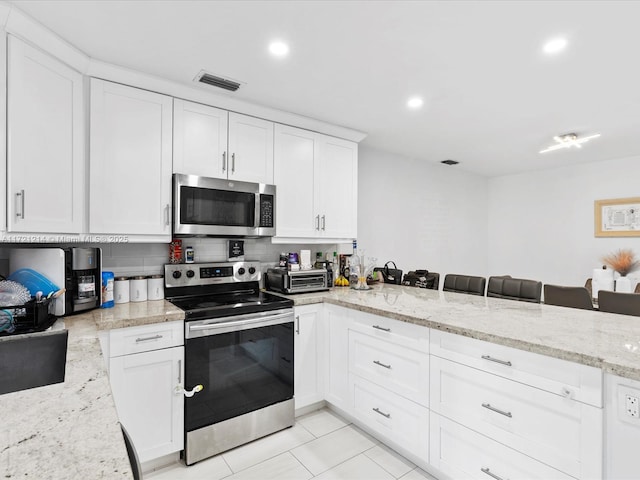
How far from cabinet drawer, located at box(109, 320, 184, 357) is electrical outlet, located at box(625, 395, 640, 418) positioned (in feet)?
6.66

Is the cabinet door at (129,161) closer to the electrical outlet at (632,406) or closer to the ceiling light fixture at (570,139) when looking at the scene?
the electrical outlet at (632,406)

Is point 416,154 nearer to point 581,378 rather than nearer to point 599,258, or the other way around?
point 599,258

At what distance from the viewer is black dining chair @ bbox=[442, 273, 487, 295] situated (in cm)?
282

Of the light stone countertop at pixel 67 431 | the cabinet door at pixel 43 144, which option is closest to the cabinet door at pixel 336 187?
the cabinet door at pixel 43 144

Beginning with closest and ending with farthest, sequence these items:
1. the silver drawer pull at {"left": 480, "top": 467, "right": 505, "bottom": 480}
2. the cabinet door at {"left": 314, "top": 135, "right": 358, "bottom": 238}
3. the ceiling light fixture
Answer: the silver drawer pull at {"left": 480, "top": 467, "right": 505, "bottom": 480} → the cabinet door at {"left": 314, "top": 135, "right": 358, "bottom": 238} → the ceiling light fixture

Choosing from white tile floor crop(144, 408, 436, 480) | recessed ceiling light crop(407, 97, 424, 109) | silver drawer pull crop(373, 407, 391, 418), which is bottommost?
white tile floor crop(144, 408, 436, 480)

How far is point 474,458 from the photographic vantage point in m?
1.61

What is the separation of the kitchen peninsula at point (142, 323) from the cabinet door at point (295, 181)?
2.00 feet

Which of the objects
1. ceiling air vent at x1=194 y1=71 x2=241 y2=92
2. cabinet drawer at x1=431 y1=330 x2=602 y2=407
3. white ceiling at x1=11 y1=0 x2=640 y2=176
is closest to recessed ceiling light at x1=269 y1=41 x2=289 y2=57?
white ceiling at x1=11 y1=0 x2=640 y2=176

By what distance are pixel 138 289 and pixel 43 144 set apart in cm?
101

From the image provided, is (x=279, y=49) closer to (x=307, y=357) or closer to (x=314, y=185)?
(x=314, y=185)

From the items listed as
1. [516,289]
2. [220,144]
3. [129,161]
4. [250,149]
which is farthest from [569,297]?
[129,161]

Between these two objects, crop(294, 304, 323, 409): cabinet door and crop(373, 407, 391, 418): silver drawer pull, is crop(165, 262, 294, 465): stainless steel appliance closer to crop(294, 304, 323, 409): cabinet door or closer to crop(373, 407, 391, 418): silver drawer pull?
crop(294, 304, 323, 409): cabinet door

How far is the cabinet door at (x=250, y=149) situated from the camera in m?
2.51
